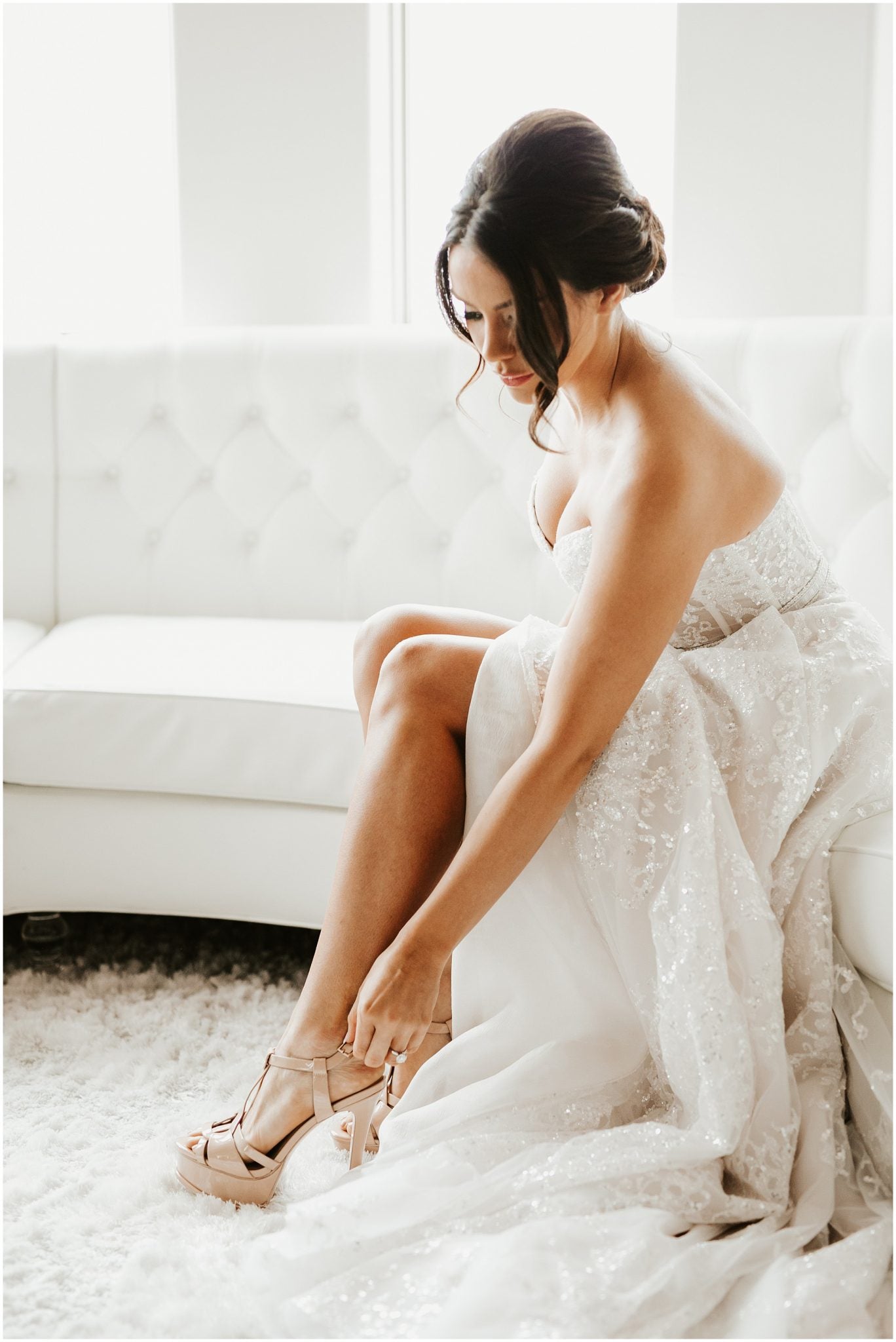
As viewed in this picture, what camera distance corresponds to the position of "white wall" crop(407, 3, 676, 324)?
2.43m

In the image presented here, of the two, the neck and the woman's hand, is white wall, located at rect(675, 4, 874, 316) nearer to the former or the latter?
the neck

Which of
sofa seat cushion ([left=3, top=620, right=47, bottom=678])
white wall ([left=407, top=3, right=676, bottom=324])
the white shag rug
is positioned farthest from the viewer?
white wall ([left=407, top=3, right=676, bottom=324])

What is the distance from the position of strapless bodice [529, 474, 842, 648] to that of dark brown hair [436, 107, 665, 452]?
0.24 m

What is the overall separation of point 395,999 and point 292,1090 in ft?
0.61

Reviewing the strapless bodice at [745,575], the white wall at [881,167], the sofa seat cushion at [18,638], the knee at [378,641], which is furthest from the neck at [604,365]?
the white wall at [881,167]

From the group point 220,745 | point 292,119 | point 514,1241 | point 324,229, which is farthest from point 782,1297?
point 292,119

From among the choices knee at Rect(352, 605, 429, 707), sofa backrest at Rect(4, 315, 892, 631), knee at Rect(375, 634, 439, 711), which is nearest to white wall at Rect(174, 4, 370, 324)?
sofa backrest at Rect(4, 315, 892, 631)

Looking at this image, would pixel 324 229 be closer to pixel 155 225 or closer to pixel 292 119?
pixel 292 119

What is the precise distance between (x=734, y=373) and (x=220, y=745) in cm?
111

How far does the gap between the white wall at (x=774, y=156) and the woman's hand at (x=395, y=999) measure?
5.71ft

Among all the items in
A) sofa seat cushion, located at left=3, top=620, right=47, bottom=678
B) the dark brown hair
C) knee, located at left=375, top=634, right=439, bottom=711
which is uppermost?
the dark brown hair

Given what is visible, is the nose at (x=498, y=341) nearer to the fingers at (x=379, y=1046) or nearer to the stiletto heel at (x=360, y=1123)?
the fingers at (x=379, y=1046)

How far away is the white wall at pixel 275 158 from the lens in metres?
2.51

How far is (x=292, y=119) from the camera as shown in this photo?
2521mm
